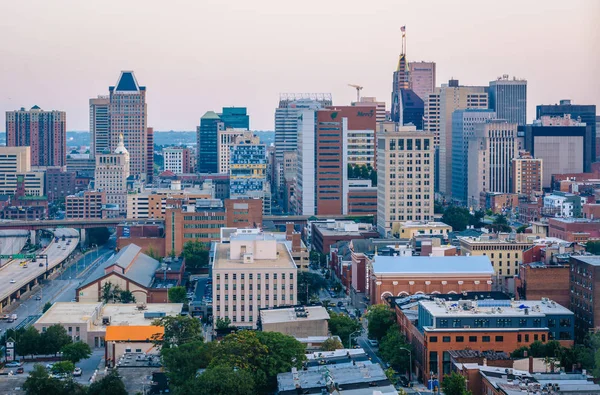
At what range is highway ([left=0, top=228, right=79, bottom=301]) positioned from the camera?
7388cm

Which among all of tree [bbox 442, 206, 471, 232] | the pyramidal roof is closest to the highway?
tree [bbox 442, 206, 471, 232]

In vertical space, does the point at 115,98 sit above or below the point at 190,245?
above

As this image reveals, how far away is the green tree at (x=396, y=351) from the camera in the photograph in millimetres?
46500

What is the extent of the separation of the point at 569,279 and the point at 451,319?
10.2 meters

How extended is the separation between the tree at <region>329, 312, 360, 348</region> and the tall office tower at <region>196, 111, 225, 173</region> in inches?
5214

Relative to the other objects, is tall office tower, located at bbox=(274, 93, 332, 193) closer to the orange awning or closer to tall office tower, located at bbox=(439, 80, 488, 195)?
tall office tower, located at bbox=(439, 80, 488, 195)

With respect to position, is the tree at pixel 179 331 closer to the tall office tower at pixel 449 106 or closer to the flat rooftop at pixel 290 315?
the flat rooftop at pixel 290 315

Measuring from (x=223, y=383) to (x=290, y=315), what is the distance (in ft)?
42.2

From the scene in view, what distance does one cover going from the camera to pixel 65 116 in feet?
558

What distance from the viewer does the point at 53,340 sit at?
51438mm

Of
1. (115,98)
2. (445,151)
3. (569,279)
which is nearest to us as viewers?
(569,279)

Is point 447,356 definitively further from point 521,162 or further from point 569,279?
point 521,162

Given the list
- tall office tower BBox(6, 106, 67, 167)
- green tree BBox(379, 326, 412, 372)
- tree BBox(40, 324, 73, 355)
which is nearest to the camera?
green tree BBox(379, 326, 412, 372)

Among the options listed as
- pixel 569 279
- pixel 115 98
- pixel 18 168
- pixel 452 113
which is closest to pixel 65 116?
pixel 115 98
